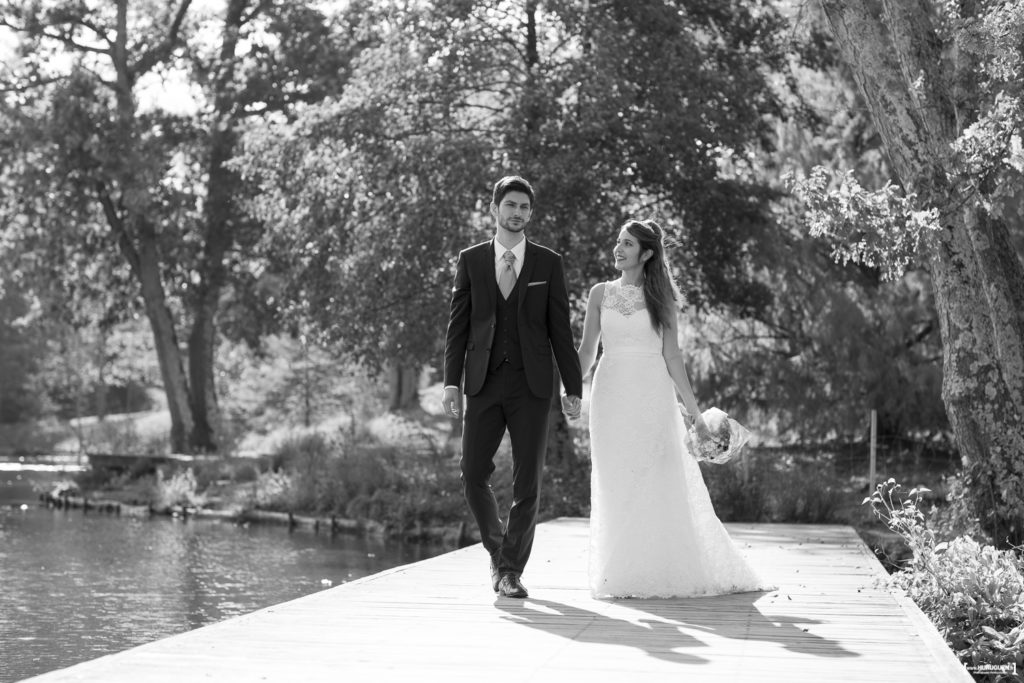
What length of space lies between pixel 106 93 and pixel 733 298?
14.9m

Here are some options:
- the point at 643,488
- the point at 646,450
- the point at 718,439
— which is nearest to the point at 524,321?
the point at 646,450

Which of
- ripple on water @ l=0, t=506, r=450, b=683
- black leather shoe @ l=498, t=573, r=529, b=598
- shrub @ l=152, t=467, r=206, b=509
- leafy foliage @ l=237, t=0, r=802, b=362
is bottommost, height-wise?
ripple on water @ l=0, t=506, r=450, b=683

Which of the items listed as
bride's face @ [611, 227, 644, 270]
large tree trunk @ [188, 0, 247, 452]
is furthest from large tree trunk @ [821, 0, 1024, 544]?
large tree trunk @ [188, 0, 247, 452]

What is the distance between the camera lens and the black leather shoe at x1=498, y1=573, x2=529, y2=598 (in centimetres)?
699

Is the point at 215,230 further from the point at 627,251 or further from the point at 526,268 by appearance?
the point at 526,268

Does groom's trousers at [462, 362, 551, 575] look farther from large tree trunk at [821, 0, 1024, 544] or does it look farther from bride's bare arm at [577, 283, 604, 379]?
large tree trunk at [821, 0, 1024, 544]

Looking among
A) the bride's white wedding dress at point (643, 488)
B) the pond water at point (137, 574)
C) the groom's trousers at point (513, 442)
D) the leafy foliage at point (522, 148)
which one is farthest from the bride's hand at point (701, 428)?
the leafy foliage at point (522, 148)

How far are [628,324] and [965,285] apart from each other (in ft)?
10.2

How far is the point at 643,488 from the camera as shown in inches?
286

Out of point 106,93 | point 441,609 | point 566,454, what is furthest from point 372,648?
point 106,93

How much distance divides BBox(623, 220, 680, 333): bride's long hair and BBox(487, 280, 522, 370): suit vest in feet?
2.89

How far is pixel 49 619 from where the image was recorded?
1009 centimetres

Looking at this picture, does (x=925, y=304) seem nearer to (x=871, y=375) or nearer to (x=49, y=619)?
(x=871, y=375)

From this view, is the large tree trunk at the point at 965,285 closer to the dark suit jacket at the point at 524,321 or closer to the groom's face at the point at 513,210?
the dark suit jacket at the point at 524,321
